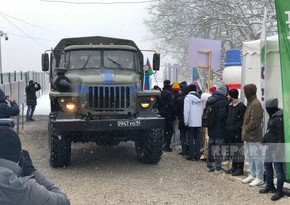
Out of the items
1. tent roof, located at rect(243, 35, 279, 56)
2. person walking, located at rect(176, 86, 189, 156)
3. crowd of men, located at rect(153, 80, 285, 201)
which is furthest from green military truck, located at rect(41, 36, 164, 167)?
tent roof, located at rect(243, 35, 279, 56)

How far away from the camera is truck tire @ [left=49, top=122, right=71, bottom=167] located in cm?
729

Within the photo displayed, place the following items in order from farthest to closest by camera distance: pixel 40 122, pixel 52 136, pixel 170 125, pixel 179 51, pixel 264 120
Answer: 1. pixel 179 51
2. pixel 40 122
3. pixel 170 125
4. pixel 52 136
5. pixel 264 120

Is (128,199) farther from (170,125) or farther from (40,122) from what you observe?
(40,122)

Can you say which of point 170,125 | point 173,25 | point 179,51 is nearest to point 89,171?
point 170,125

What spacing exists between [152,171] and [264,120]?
2.27 meters

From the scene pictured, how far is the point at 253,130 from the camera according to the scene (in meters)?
6.27

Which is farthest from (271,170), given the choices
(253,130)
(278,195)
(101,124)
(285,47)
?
(101,124)

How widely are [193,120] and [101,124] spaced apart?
2116 mm

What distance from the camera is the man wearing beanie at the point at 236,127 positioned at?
22.0 feet

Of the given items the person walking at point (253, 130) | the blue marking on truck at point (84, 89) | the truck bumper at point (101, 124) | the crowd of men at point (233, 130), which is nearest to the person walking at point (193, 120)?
the crowd of men at point (233, 130)

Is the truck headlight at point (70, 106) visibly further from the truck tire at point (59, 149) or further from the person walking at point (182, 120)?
the person walking at point (182, 120)

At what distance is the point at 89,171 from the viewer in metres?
7.53

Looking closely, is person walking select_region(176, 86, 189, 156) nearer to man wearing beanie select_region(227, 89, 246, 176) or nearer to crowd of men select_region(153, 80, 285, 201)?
crowd of men select_region(153, 80, 285, 201)

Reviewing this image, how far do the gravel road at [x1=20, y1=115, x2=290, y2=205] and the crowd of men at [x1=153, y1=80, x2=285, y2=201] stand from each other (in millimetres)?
269
